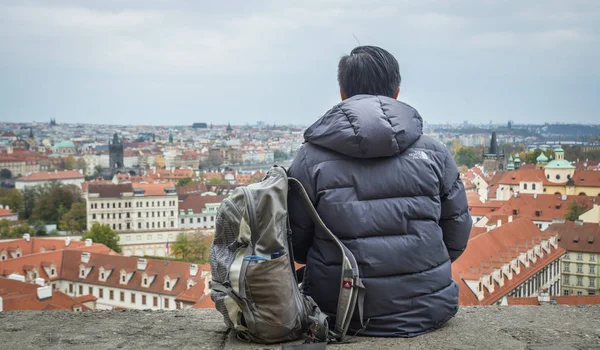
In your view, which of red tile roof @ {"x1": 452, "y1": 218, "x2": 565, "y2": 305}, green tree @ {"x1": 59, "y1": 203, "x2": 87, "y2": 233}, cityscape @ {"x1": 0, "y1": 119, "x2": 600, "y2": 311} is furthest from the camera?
green tree @ {"x1": 59, "y1": 203, "x2": 87, "y2": 233}

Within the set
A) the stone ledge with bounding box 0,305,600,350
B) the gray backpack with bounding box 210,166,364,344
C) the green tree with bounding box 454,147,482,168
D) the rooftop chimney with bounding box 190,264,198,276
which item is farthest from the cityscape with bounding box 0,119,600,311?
the stone ledge with bounding box 0,305,600,350

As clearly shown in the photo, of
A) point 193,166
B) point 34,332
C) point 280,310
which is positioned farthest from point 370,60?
point 193,166

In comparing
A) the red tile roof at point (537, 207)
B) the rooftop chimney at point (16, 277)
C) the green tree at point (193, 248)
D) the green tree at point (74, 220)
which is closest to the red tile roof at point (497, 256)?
the red tile roof at point (537, 207)

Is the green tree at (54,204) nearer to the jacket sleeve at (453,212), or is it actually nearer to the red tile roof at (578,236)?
the red tile roof at (578,236)

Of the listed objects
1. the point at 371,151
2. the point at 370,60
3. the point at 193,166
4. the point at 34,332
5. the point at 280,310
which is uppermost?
the point at 370,60

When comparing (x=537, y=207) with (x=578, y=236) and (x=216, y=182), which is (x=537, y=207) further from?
(x=216, y=182)

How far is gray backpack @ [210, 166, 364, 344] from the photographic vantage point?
1.38m

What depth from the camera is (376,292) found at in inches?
57.6

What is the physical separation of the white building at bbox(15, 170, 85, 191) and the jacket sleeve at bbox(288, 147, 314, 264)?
50121mm

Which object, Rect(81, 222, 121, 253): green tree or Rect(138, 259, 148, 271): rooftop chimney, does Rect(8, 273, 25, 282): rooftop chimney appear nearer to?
Rect(138, 259, 148, 271): rooftop chimney

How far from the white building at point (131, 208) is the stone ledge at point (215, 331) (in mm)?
35718

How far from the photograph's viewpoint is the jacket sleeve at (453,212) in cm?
158

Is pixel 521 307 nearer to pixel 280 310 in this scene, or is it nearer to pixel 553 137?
pixel 280 310

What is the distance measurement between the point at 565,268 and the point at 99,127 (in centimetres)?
11203
